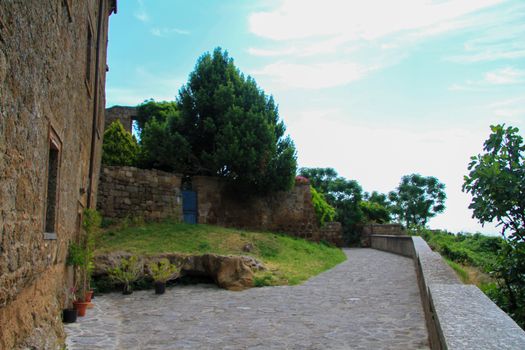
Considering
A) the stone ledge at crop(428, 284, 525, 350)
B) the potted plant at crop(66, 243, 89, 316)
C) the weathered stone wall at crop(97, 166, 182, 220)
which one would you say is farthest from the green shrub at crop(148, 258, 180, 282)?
the stone ledge at crop(428, 284, 525, 350)

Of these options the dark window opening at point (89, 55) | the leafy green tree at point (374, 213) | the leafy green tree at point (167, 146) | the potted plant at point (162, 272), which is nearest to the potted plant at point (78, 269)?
the potted plant at point (162, 272)

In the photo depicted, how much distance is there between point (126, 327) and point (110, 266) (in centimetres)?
396

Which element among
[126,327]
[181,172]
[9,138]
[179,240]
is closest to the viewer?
[9,138]

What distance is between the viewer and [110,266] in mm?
10758

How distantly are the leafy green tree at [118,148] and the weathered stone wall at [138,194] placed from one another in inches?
116

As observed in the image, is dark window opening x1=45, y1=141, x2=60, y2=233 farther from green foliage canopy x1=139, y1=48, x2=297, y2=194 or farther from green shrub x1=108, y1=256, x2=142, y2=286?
green foliage canopy x1=139, y1=48, x2=297, y2=194

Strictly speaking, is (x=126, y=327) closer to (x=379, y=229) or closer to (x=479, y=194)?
(x=479, y=194)

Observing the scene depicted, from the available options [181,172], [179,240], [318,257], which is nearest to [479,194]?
[179,240]

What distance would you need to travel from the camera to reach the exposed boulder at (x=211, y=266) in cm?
1086

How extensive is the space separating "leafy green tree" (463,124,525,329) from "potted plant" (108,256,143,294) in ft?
24.2

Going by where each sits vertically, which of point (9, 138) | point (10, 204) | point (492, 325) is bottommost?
point (492, 325)

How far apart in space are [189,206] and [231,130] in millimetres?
3375

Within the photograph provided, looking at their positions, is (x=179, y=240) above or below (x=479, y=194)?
below

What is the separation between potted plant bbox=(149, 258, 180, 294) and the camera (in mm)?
10423
